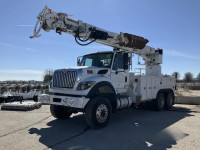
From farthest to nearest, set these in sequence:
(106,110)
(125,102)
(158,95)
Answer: (158,95), (125,102), (106,110)

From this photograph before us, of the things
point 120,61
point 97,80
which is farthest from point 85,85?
point 120,61

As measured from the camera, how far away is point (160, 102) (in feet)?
33.3

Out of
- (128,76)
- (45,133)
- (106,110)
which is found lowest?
(45,133)

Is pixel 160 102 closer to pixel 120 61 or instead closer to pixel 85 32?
pixel 120 61

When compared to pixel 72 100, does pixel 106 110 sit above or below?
below

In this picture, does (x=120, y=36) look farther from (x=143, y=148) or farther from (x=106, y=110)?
(x=143, y=148)

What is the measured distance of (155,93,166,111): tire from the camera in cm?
975

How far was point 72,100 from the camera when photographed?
5762 millimetres

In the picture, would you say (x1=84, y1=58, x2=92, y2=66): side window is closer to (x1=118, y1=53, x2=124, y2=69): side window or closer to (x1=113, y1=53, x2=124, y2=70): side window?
(x1=113, y1=53, x2=124, y2=70): side window

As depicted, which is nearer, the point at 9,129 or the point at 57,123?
the point at 9,129

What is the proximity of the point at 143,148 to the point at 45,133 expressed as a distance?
2.97 metres

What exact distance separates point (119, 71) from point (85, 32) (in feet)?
6.92

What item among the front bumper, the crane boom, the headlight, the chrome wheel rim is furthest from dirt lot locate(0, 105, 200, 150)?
the crane boom

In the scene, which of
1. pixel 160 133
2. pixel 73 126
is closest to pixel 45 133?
pixel 73 126
